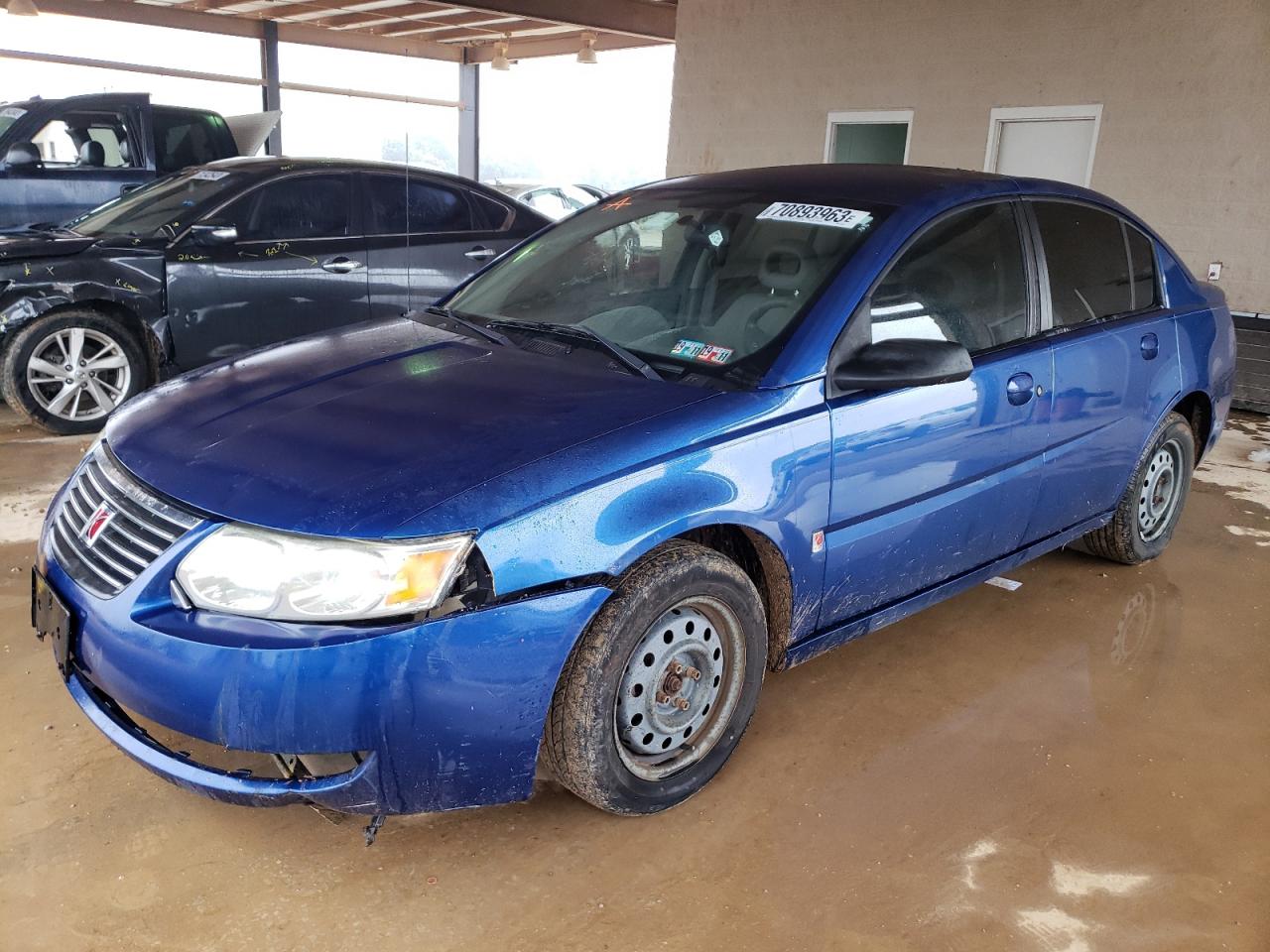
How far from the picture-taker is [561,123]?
19297 mm

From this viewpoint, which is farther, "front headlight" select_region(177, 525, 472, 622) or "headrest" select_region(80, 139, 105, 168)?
"headrest" select_region(80, 139, 105, 168)

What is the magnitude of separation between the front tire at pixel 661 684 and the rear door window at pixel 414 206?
14.5 ft

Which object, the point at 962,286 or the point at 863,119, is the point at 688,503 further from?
the point at 863,119

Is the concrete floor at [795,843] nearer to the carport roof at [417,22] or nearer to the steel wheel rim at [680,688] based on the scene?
the steel wheel rim at [680,688]

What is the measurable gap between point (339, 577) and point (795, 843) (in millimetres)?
1238

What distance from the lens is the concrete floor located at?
7.10ft

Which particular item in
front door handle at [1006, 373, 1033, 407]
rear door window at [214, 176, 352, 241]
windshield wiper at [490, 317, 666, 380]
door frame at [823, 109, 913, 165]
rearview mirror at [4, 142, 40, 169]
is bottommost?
front door handle at [1006, 373, 1033, 407]

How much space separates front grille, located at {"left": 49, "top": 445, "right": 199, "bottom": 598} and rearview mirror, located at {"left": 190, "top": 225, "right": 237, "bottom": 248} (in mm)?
3507

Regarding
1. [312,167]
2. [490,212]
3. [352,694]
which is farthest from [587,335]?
[490,212]

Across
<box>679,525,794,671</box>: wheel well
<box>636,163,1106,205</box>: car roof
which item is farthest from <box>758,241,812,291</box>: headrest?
<box>679,525,794,671</box>: wheel well

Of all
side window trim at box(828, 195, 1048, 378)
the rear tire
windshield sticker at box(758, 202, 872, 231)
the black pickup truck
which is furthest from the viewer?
the black pickup truck

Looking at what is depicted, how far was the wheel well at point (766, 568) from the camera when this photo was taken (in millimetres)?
2572

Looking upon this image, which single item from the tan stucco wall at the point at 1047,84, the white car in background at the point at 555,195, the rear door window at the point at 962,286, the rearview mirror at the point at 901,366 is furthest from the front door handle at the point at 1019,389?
the white car in background at the point at 555,195

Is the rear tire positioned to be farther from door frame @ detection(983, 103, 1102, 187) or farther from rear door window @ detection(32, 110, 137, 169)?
rear door window @ detection(32, 110, 137, 169)
